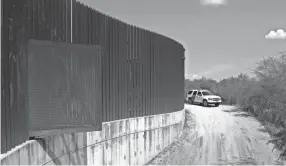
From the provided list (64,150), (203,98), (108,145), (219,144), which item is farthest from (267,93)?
(64,150)

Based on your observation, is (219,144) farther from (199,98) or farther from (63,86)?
(199,98)

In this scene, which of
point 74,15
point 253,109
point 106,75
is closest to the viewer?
point 74,15

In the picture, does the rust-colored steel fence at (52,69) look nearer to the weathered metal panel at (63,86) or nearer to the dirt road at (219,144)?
the weathered metal panel at (63,86)

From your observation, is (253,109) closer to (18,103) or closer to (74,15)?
(74,15)

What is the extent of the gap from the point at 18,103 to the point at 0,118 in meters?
0.66

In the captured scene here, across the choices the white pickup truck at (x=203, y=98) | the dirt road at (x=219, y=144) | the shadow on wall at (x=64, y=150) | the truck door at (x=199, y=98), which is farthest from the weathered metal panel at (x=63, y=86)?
the truck door at (x=199, y=98)

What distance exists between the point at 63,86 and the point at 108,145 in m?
3.44

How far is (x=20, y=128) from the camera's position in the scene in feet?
17.4

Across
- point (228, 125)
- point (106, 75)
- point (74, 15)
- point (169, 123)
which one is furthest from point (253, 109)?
point (74, 15)

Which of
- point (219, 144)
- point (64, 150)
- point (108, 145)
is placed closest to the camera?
point (64, 150)

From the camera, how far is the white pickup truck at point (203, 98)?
93.8ft

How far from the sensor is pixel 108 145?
888 centimetres

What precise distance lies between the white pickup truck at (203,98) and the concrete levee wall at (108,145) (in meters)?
14.1

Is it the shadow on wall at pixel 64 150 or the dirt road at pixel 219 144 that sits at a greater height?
the shadow on wall at pixel 64 150
